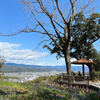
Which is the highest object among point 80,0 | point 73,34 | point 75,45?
point 80,0

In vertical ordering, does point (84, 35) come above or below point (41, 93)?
above

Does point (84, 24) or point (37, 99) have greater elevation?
point (84, 24)

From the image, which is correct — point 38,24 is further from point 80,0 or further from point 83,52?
point 83,52

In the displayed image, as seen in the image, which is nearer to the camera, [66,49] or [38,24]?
[66,49]

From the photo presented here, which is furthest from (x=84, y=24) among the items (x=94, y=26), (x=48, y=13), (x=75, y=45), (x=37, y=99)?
(x=37, y=99)

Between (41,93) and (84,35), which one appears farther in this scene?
(84,35)

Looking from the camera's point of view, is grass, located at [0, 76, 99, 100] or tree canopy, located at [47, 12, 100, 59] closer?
grass, located at [0, 76, 99, 100]

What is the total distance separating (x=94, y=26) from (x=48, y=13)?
8.46 m

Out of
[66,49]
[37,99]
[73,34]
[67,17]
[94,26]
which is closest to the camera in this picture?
[37,99]

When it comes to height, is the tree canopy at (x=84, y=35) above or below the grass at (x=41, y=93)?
above

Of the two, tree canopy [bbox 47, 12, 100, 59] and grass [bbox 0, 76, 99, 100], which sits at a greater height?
tree canopy [bbox 47, 12, 100, 59]

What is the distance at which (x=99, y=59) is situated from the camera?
21.9m

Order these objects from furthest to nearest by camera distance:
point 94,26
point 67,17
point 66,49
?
1. point 94,26
2. point 67,17
3. point 66,49

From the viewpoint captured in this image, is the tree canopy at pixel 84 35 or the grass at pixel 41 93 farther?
the tree canopy at pixel 84 35
